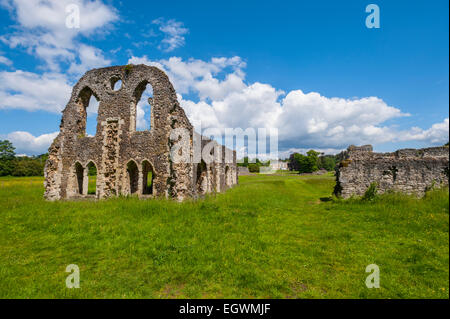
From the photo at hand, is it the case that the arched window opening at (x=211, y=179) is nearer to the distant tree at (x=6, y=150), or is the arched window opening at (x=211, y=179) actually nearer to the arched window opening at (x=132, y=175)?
the arched window opening at (x=132, y=175)

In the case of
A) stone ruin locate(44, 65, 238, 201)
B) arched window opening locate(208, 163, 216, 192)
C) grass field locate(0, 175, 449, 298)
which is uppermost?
stone ruin locate(44, 65, 238, 201)

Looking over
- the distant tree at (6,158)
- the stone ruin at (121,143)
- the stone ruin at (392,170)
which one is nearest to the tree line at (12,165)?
the distant tree at (6,158)

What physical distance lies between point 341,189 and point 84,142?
20.6 meters

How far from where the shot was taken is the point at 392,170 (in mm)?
13133

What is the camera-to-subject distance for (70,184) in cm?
1759

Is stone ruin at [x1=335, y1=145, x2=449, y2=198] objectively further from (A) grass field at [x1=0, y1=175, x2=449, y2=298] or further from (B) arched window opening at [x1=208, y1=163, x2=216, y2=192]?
(B) arched window opening at [x1=208, y1=163, x2=216, y2=192]

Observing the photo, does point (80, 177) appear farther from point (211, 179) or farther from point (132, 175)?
point (211, 179)

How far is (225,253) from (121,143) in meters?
13.3

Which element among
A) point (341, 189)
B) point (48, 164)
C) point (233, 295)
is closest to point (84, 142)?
point (48, 164)

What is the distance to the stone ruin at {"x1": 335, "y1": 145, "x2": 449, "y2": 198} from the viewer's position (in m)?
11.7

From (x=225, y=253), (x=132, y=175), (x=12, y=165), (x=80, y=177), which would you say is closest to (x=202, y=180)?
(x=132, y=175)

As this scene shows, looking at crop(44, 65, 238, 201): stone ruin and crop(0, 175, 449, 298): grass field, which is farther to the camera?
crop(44, 65, 238, 201): stone ruin

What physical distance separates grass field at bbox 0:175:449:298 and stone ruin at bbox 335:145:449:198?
135 inches

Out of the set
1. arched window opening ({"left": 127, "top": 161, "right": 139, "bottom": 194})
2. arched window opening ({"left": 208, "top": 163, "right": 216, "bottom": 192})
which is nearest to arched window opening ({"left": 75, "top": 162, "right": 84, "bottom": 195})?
arched window opening ({"left": 127, "top": 161, "right": 139, "bottom": 194})
